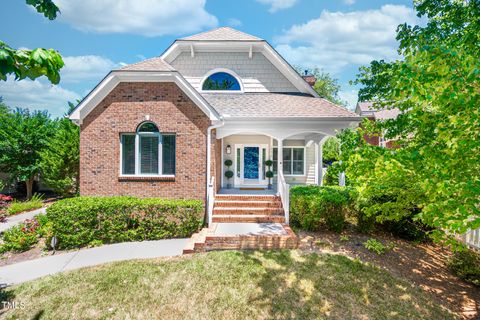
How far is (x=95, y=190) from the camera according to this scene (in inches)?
370

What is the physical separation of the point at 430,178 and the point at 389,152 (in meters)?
0.83

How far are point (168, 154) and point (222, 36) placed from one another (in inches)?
279

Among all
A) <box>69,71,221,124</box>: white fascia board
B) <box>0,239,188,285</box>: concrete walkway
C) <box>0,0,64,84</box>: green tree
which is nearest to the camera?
<box>0,0,64,84</box>: green tree

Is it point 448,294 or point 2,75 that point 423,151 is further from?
point 2,75

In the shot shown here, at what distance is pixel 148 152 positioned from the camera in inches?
378

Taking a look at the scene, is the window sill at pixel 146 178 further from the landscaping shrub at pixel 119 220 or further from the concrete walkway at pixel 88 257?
the concrete walkway at pixel 88 257

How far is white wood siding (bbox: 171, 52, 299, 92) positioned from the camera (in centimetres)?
1278

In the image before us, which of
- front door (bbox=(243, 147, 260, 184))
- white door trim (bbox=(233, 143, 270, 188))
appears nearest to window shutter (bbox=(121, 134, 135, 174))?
white door trim (bbox=(233, 143, 270, 188))

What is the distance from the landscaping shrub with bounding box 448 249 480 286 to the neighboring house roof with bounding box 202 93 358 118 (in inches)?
222

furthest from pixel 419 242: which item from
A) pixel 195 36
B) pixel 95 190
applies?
pixel 195 36

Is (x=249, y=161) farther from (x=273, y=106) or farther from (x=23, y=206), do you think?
(x=23, y=206)

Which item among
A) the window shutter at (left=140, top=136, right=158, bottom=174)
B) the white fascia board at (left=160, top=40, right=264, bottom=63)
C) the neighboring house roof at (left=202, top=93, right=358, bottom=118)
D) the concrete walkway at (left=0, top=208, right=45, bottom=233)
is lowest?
the concrete walkway at (left=0, top=208, right=45, bottom=233)

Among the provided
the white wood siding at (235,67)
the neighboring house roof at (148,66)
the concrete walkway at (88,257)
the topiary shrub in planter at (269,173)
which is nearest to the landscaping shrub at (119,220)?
the concrete walkway at (88,257)

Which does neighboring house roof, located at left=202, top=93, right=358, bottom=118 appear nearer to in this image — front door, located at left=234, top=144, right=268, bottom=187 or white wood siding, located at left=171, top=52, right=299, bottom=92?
white wood siding, located at left=171, top=52, right=299, bottom=92
